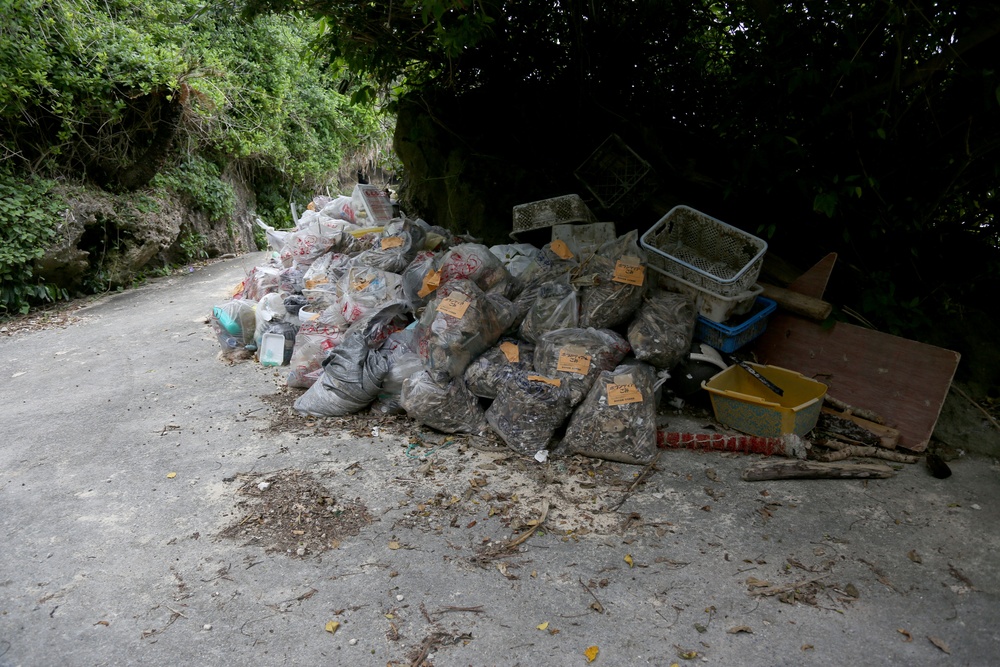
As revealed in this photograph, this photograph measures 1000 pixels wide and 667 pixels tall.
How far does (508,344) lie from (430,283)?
0.65 meters

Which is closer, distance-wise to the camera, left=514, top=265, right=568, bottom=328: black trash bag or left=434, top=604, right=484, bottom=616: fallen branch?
left=434, top=604, right=484, bottom=616: fallen branch

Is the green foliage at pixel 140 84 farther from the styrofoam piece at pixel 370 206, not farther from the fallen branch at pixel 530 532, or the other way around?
the fallen branch at pixel 530 532

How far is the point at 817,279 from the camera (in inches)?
136

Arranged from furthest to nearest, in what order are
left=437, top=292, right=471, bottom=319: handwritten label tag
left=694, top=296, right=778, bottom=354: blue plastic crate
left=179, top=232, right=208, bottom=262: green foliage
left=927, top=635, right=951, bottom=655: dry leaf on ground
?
left=179, top=232, right=208, bottom=262: green foliage, left=694, top=296, right=778, bottom=354: blue plastic crate, left=437, top=292, right=471, bottom=319: handwritten label tag, left=927, top=635, right=951, bottom=655: dry leaf on ground

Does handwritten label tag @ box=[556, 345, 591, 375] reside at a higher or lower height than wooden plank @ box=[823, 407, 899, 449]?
higher

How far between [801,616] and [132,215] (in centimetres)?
762

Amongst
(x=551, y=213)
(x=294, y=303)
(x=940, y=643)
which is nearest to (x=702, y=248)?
(x=551, y=213)

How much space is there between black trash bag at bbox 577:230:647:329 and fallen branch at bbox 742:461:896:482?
1.02 metres

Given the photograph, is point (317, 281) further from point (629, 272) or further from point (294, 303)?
point (629, 272)

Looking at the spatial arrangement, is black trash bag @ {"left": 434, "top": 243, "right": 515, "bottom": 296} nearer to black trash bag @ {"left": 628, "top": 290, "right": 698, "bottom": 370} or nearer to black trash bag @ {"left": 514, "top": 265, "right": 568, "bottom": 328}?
black trash bag @ {"left": 514, "top": 265, "right": 568, "bottom": 328}

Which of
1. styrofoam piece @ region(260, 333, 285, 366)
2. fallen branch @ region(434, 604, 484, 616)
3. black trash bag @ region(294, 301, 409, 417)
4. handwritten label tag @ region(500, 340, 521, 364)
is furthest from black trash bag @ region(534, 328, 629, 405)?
styrofoam piece @ region(260, 333, 285, 366)

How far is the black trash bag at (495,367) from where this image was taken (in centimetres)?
306

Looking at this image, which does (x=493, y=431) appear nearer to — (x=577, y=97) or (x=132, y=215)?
(x=577, y=97)

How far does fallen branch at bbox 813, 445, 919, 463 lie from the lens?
2795mm
